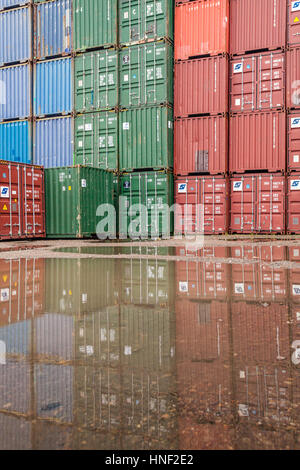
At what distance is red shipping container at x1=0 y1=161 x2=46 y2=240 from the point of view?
1806 centimetres

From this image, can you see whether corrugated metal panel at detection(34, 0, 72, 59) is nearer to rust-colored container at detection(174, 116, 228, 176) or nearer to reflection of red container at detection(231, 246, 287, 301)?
rust-colored container at detection(174, 116, 228, 176)

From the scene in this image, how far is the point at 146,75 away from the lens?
70.8ft

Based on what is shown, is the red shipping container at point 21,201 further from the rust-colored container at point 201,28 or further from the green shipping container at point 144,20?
the rust-colored container at point 201,28

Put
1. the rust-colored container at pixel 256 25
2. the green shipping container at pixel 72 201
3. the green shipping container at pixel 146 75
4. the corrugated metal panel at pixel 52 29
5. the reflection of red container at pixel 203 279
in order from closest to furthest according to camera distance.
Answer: the reflection of red container at pixel 203 279
the green shipping container at pixel 72 201
the rust-colored container at pixel 256 25
the green shipping container at pixel 146 75
the corrugated metal panel at pixel 52 29

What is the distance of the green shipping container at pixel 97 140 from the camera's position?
2228 cm

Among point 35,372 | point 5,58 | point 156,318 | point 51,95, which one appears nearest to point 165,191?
point 51,95

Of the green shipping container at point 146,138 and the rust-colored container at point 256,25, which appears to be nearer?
the rust-colored container at point 256,25

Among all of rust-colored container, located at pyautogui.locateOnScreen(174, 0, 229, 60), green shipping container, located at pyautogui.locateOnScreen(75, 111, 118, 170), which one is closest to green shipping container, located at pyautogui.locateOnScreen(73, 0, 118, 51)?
rust-colored container, located at pyautogui.locateOnScreen(174, 0, 229, 60)

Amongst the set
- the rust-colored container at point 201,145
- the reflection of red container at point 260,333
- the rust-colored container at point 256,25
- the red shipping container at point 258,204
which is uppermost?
the rust-colored container at point 256,25

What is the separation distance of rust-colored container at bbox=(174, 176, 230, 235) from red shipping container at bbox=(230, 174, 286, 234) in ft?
1.51

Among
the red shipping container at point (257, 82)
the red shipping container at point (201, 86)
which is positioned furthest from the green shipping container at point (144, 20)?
the red shipping container at point (257, 82)

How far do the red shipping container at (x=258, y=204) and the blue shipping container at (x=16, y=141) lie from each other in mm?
10734

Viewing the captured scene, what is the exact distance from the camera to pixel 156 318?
4.15m
